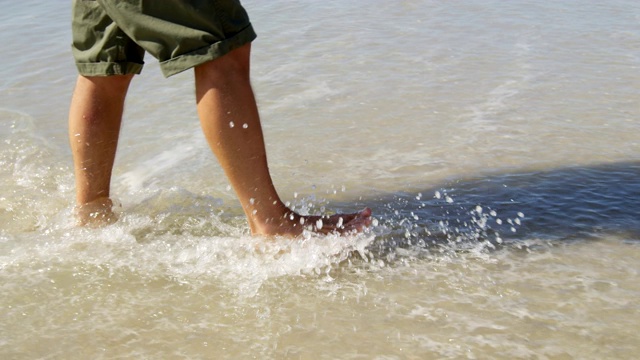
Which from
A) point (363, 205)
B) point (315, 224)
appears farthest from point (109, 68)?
point (363, 205)

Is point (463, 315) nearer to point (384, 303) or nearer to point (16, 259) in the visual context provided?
point (384, 303)

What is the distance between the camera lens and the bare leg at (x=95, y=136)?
108 inches

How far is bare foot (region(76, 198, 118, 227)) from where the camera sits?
278 centimetres

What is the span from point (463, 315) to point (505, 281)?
254mm

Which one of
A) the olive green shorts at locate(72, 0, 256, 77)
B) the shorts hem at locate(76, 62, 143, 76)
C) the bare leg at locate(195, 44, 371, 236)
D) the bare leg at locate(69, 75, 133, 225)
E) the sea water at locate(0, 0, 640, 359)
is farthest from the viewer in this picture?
the bare leg at locate(69, 75, 133, 225)

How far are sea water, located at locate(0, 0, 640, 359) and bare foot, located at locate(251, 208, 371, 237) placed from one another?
0.13ft

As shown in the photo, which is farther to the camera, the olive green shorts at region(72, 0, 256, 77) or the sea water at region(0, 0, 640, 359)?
the olive green shorts at region(72, 0, 256, 77)

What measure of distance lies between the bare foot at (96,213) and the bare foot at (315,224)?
23.5 inches

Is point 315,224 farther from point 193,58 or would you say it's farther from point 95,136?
point 95,136

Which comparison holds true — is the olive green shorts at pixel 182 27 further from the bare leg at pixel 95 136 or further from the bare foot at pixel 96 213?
the bare foot at pixel 96 213

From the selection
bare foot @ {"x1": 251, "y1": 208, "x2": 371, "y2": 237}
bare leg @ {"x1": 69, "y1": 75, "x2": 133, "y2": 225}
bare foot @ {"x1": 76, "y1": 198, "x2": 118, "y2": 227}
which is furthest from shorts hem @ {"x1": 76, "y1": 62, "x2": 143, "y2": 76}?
bare foot @ {"x1": 251, "y1": 208, "x2": 371, "y2": 237}

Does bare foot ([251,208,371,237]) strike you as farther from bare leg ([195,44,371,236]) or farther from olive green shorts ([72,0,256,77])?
olive green shorts ([72,0,256,77])

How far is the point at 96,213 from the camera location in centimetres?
281

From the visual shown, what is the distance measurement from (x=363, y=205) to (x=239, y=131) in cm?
77
